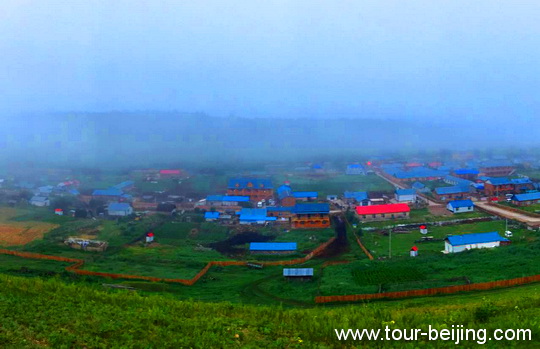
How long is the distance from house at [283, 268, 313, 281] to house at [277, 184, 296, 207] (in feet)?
45.4

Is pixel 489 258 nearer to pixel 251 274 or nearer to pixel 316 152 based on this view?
pixel 251 274

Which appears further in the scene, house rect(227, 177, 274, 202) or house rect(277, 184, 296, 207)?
house rect(227, 177, 274, 202)

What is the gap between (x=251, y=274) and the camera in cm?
1716

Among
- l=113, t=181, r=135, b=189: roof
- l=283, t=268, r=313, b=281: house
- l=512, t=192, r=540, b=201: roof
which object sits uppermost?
l=512, t=192, r=540, b=201: roof

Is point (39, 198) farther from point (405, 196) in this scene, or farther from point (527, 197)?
point (527, 197)

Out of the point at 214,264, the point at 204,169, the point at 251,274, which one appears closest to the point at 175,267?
the point at 214,264

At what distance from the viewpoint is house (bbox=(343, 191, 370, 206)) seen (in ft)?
103

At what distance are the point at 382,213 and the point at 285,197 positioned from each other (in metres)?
6.87

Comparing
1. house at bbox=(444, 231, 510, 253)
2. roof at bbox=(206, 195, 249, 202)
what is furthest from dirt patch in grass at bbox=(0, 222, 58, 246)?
house at bbox=(444, 231, 510, 253)

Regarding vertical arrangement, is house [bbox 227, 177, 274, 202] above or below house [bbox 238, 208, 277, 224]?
above

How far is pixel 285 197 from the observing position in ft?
98.9

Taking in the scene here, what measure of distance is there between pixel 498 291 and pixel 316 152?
58516 millimetres

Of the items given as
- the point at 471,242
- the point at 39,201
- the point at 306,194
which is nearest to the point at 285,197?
the point at 306,194

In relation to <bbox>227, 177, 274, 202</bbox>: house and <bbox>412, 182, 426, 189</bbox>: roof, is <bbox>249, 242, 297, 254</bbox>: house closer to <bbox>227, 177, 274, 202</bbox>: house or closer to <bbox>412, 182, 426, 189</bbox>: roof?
<bbox>227, 177, 274, 202</bbox>: house
